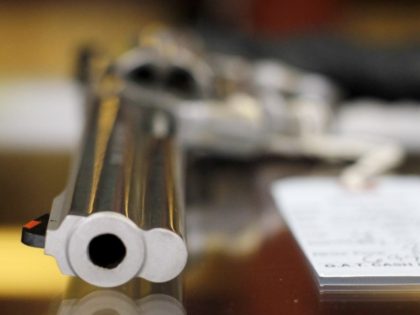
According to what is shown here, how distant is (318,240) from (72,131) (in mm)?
521

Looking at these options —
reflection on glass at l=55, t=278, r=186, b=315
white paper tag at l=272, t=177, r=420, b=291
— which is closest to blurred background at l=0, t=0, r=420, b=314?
reflection on glass at l=55, t=278, r=186, b=315

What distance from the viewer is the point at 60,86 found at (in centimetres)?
150

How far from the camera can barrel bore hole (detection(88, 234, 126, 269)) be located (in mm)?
433

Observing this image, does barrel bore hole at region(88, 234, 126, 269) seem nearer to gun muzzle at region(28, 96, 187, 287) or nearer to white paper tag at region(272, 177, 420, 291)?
gun muzzle at region(28, 96, 187, 287)

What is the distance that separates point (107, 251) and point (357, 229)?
0.76 feet

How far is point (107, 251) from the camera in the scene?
1.44ft

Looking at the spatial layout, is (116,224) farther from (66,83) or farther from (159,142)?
(66,83)

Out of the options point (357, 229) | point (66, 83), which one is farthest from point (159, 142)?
point (66, 83)

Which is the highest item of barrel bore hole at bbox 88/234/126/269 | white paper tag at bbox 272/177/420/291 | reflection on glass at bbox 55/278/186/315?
barrel bore hole at bbox 88/234/126/269

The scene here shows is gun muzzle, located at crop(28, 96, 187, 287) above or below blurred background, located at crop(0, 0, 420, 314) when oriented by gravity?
above

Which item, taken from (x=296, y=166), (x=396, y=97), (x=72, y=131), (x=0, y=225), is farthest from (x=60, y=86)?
(x=0, y=225)

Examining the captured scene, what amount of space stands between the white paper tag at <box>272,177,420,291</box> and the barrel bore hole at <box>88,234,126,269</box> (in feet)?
0.42

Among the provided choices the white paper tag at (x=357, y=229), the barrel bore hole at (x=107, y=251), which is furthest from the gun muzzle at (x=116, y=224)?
the white paper tag at (x=357, y=229)

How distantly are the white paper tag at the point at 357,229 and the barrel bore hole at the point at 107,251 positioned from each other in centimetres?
13
